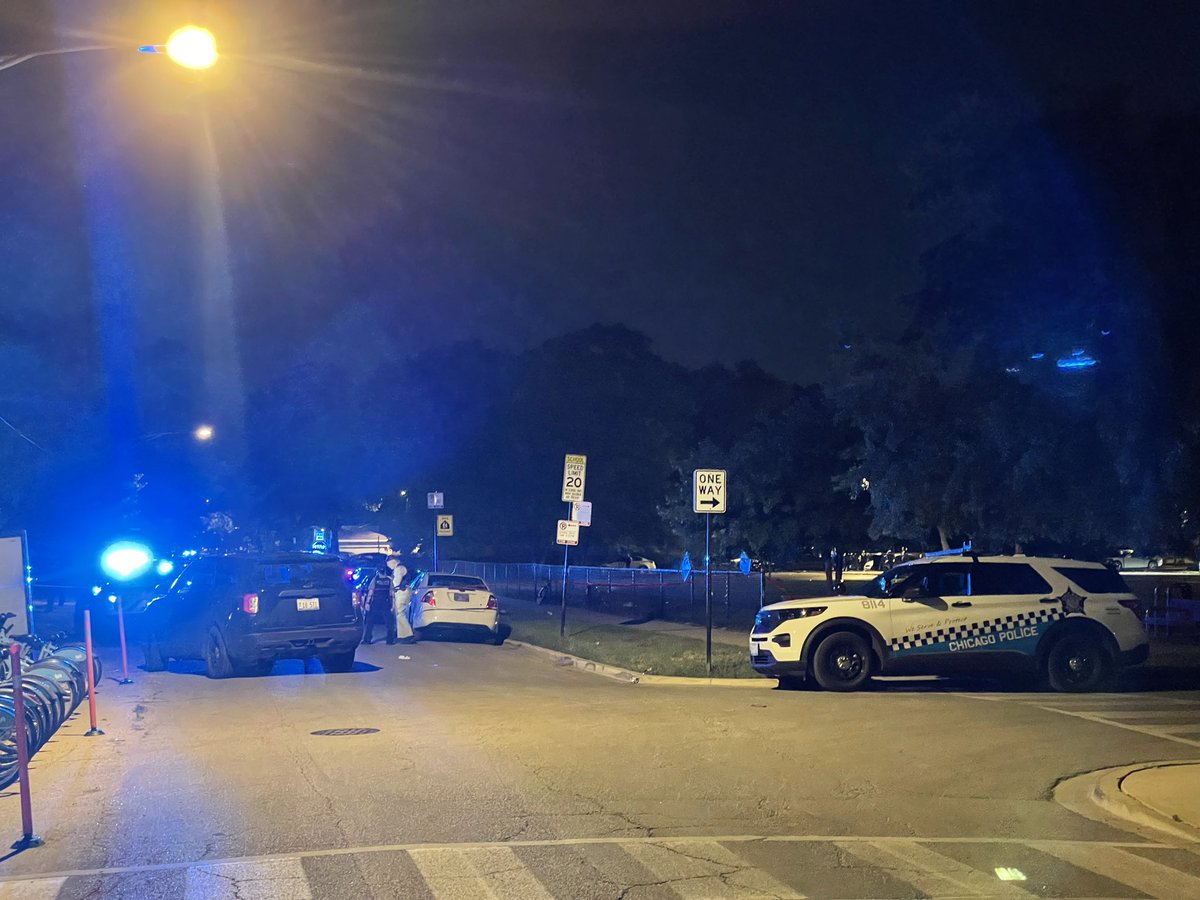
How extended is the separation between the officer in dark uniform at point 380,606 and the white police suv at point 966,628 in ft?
33.5

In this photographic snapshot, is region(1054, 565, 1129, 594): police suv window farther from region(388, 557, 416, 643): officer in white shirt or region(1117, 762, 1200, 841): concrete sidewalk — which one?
region(388, 557, 416, 643): officer in white shirt

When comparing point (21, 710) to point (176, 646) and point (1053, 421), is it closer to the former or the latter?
point (176, 646)

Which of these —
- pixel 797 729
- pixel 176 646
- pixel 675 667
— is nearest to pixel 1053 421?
pixel 675 667

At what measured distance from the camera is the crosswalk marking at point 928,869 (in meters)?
6.70

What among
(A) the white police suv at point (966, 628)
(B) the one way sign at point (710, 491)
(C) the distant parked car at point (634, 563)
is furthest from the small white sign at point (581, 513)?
(C) the distant parked car at point (634, 563)

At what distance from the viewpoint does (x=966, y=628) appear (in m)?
16.1

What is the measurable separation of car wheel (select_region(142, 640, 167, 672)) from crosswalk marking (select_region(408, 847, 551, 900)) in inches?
516

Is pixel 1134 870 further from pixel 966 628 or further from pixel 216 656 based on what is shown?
pixel 216 656

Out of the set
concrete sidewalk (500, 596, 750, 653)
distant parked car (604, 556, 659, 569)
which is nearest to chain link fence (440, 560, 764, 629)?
concrete sidewalk (500, 596, 750, 653)

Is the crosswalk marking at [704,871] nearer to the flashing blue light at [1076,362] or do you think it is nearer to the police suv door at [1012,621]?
the police suv door at [1012,621]

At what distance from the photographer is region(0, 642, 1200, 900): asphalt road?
6934 mm

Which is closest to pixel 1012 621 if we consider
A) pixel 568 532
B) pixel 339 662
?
pixel 339 662

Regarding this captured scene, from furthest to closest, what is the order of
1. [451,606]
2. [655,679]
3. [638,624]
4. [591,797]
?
[638,624] < [451,606] < [655,679] < [591,797]

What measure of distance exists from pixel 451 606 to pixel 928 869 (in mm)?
18330
